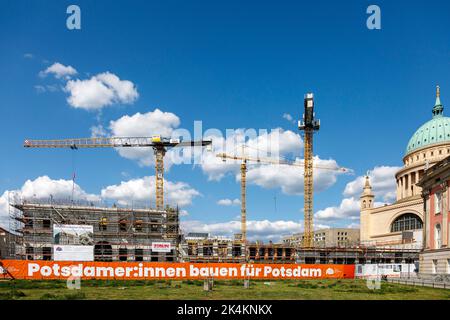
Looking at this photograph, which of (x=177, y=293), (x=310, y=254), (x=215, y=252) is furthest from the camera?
(x=215, y=252)

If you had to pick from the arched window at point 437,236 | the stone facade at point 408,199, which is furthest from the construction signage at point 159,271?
the stone facade at point 408,199

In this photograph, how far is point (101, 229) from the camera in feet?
258

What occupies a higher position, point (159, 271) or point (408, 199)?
point (408, 199)

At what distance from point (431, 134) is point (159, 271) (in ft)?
348

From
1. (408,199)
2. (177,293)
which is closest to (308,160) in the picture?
(408,199)

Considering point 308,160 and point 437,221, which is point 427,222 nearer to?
point 437,221

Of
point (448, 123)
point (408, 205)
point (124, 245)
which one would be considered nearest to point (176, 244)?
point (124, 245)

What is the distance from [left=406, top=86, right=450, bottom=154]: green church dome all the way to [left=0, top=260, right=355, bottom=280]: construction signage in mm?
82738

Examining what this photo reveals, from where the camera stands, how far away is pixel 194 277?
168 feet

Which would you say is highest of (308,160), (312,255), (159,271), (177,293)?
(308,160)

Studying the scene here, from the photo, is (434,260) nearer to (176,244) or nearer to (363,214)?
(176,244)

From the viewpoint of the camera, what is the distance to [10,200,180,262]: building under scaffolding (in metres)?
74.8

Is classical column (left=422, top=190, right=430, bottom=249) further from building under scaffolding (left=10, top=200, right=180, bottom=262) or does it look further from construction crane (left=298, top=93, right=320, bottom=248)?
construction crane (left=298, top=93, right=320, bottom=248)
